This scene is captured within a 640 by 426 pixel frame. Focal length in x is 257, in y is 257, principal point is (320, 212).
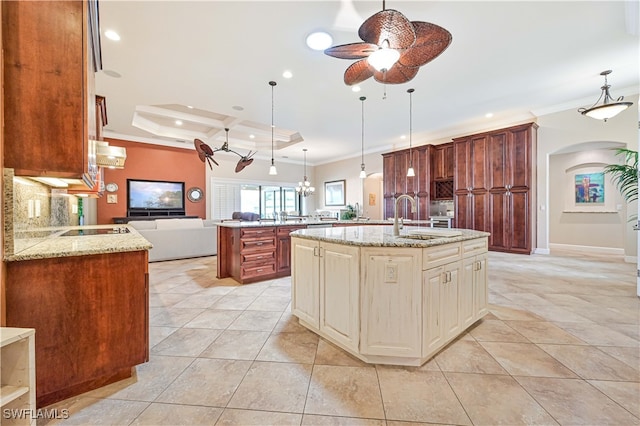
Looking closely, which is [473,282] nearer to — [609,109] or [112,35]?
[609,109]

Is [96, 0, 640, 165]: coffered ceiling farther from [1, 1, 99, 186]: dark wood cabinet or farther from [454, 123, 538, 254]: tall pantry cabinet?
[1, 1, 99, 186]: dark wood cabinet

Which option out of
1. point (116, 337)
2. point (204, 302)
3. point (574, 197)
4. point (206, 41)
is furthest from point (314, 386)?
point (574, 197)

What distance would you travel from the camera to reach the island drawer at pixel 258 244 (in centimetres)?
372

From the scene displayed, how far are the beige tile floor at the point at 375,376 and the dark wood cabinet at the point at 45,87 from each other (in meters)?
1.35

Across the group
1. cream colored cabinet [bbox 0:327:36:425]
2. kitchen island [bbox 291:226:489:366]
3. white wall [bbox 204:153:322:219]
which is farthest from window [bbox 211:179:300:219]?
cream colored cabinet [bbox 0:327:36:425]

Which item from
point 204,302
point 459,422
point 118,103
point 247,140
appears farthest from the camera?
point 247,140

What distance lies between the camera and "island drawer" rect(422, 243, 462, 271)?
1.71m

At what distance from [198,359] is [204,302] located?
4.02ft

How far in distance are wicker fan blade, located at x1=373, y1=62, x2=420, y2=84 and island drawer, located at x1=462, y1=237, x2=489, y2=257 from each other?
5.16 ft

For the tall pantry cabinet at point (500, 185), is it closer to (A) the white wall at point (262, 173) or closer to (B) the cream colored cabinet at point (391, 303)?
(B) the cream colored cabinet at point (391, 303)

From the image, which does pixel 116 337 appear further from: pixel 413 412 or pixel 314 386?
pixel 413 412

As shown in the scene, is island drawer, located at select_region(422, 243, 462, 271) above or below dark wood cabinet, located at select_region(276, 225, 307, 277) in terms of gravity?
above

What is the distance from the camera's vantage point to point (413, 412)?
4.43 feet

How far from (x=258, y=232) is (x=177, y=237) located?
7.84 feet
